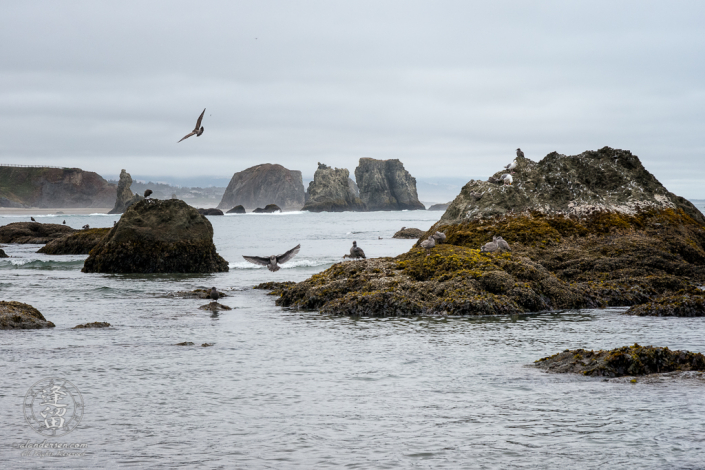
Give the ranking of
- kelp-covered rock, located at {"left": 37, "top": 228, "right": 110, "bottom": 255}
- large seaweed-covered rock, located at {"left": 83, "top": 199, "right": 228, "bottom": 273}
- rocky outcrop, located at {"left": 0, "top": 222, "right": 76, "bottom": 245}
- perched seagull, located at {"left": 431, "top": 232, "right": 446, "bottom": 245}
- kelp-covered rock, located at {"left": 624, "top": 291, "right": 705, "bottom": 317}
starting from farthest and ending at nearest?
rocky outcrop, located at {"left": 0, "top": 222, "right": 76, "bottom": 245}
kelp-covered rock, located at {"left": 37, "top": 228, "right": 110, "bottom": 255}
large seaweed-covered rock, located at {"left": 83, "top": 199, "right": 228, "bottom": 273}
perched seagull, located at {"left": 431, "top": 232, "right": 446, "bottom": 245}
kelp-covered rock, located at {"left": 624, "top": 291, "right": 705, "bottom": 317}

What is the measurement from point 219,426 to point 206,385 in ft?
6.37

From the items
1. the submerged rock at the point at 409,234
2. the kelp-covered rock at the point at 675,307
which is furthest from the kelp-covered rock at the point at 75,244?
the kelp-covered rock at the point at 675,307

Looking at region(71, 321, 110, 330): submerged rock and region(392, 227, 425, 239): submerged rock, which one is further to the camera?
region(392, 227, 425, 239): submerged rock

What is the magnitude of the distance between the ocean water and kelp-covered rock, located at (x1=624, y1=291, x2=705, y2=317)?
19.2 inches

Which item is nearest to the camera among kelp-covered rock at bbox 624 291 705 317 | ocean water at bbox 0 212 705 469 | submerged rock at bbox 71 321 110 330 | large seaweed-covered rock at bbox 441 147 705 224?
ocean water at bbox 0 212 705 469

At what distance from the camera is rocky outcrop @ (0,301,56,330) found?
45.5 ft

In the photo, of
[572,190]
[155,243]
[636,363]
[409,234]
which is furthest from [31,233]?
[636,363]

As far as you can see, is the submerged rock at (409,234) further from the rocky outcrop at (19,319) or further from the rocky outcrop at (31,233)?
the rocky outcrop at (19,319)

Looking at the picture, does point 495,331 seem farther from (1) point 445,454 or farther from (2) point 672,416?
(1) point 445,454

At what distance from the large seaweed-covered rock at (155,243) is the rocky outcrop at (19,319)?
1302cm

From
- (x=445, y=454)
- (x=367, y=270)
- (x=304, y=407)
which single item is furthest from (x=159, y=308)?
(x=445, y=454)

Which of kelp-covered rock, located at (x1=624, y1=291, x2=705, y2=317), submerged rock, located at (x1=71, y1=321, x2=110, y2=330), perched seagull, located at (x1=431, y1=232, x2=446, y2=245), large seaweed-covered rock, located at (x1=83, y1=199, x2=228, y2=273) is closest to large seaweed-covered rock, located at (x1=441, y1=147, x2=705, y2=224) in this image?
perched seagull, located at (x1=431, y1=232, x2=446, y2=245)

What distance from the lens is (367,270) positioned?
1802 centimetres

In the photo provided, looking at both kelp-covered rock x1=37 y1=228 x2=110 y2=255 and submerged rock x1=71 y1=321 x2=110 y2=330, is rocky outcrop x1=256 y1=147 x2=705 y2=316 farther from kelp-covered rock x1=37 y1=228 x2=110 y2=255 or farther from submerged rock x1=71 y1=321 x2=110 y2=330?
kelp-covered rock x1=37 y1=228 x2=110 y2=255
